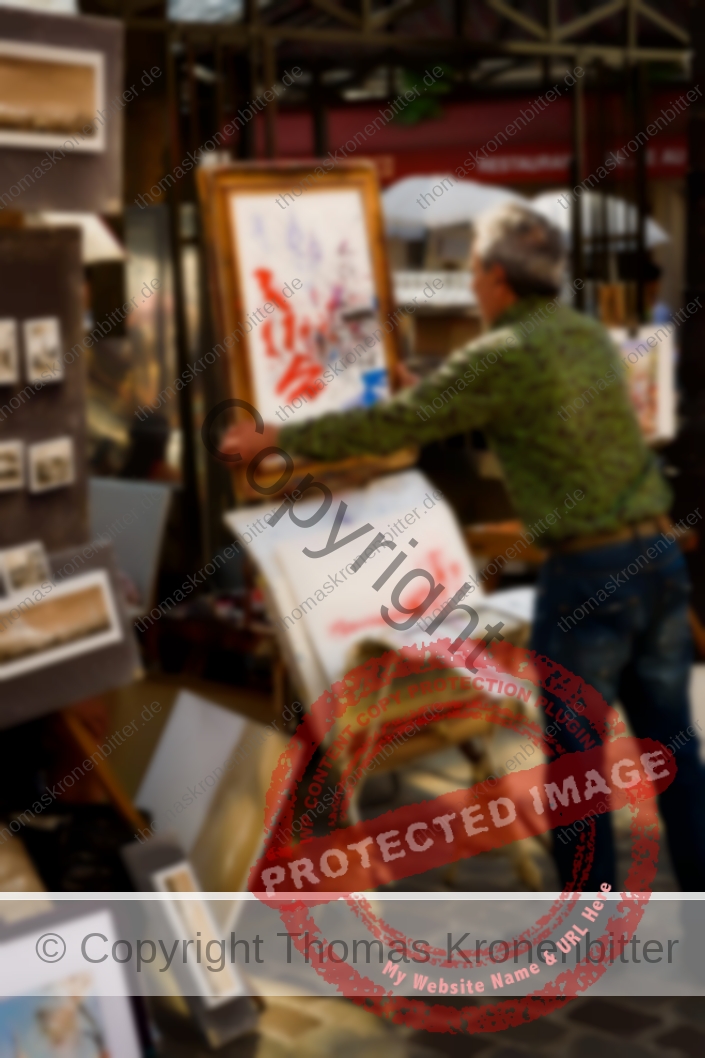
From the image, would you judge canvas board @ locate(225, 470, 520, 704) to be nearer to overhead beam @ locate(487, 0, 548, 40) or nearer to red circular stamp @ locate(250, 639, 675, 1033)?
red circular stamp @ locate(250, 639, 675, 1033)

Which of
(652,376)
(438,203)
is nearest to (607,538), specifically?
(652,376)

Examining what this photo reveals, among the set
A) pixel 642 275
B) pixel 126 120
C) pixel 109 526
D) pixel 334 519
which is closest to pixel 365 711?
pixel 334 519

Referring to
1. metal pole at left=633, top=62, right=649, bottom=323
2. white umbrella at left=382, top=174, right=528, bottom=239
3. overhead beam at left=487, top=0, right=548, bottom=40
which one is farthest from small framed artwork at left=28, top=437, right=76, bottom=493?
white umbrella at left=382, top=174, right=528, bottom=239

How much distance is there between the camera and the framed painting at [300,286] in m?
3.38

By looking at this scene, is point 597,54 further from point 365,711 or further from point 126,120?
point 365,711

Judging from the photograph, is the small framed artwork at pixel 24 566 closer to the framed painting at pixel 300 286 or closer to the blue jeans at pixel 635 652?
the framed painting at pixel 300 286

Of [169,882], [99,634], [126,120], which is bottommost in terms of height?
[169,882]

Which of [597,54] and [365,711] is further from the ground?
[597,54]

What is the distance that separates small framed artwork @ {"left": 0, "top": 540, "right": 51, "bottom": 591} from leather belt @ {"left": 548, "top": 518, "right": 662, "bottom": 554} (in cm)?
116

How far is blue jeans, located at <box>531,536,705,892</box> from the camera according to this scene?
274 centimetres

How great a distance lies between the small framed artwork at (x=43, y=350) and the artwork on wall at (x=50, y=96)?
1.26ft

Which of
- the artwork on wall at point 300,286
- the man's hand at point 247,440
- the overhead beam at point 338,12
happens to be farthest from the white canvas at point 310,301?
the overhead beam at point 338,12

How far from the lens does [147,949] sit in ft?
9.57

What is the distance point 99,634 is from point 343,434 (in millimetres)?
728
